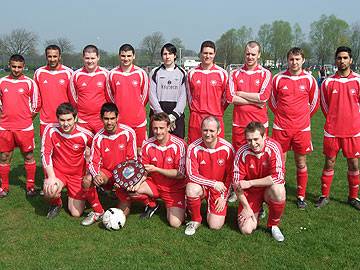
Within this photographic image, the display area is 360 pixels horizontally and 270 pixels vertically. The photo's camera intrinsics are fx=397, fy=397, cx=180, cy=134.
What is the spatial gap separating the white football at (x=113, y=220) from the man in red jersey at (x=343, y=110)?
2.61m

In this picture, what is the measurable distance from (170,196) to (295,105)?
6.50 ft

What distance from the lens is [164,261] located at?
12.4ft

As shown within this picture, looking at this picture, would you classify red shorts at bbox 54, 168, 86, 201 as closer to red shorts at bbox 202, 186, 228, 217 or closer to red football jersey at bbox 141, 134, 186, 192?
red football jersey at bbox 141, 134, 186, 192

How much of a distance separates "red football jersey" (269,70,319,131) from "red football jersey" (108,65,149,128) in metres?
1.87

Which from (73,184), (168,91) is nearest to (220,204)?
(168,91)

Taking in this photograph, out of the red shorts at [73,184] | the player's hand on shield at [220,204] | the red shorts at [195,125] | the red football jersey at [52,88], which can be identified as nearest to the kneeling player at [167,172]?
the player's hand on shield at [220,204]

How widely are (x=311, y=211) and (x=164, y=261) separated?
7.33 ft

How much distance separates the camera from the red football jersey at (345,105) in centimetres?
496

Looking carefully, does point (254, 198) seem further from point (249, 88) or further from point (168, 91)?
point (168, 91)

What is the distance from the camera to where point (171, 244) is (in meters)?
4.14

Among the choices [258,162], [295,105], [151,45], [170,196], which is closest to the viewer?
[258,162]

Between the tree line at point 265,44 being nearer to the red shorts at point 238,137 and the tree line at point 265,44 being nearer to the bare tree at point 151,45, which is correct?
the bare tree at point 151,45

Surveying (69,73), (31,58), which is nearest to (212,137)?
(69,73)

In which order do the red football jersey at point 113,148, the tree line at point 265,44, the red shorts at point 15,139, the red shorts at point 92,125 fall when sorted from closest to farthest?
1. the red football jersey at point 113,148
2. the red shorts at point 92,125
3. the red shorts at point 15,139
4. the tree line at point 265,44
